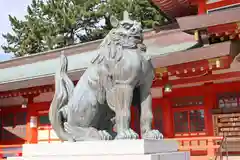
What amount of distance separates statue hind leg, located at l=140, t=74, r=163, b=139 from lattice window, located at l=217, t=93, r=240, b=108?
5841mm

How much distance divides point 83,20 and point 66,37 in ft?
5.34

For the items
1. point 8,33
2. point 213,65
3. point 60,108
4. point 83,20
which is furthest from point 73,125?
point 8,33

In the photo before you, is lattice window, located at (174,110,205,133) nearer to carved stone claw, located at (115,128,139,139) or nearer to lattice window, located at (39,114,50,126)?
lattice window, located at (39,114,50,126)

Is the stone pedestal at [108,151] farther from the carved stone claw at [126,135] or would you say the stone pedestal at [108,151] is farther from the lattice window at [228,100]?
the lattice window at [228,100]

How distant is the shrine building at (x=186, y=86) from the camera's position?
24.6ft

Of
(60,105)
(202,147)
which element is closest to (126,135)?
(60,105)

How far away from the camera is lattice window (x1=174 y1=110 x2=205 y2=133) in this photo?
902cm

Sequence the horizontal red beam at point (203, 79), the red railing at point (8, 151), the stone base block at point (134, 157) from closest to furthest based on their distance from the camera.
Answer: the stone base block at point (134, 157) < the horizontal red beam at point (203, 79) < the red railing at point (8, 151)

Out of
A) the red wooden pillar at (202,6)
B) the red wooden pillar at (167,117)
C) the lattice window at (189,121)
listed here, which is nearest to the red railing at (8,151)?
the red wooden pillar at (167,117)

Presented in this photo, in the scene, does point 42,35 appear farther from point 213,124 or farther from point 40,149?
point 40,149

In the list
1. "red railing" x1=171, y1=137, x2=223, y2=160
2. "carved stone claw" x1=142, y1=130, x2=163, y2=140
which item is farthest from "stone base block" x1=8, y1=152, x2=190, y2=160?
"red railing" x1=171, y1=137, x2=223, y2=160

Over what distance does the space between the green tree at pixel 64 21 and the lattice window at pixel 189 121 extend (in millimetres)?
11725

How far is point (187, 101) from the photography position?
362 inches

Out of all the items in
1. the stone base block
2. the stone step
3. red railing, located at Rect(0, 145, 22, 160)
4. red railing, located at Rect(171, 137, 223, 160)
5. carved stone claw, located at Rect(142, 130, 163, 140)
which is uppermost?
carved stone claw, located at Rect(142, 130, 163, 140)
